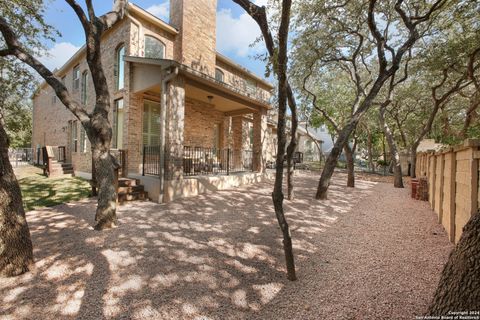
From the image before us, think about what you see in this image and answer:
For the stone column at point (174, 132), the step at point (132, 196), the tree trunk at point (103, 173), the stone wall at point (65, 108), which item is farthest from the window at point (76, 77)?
the tree trunk at point (103, 173)

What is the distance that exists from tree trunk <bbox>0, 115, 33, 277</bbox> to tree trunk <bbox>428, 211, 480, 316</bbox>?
463cm

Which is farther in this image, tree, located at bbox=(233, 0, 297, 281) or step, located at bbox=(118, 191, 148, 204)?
step, located at bbox=(118, 191, 148, 204)

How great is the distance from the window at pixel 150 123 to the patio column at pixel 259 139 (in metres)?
4.63

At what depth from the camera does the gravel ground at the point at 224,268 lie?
2389mm

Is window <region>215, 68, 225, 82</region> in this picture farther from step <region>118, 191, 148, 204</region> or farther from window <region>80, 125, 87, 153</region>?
step <region>118, 191, 148, 204</region>

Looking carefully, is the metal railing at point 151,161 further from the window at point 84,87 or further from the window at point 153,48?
the window at point 84,87

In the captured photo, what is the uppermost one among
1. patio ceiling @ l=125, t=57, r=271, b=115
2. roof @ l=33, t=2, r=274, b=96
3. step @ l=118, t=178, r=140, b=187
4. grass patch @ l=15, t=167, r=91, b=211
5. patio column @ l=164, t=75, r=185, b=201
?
roof @ l=33, t=2, r=274, b=96

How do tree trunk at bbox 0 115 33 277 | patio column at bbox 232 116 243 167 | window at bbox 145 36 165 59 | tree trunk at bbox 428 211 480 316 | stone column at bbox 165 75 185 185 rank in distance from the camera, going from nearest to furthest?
1. tree trunk at bbox 428 211 480 316
2. tree trunk at bbox 0 115 33 277
3. stone column at bbox 165 75 185 185
4. window at bbox 145 36 165 59
5. patio column at bbox 232 116 243 167

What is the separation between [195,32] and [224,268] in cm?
1099

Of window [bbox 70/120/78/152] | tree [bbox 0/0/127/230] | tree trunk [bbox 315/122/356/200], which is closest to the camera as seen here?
tree [bbox 0/0/127/230]

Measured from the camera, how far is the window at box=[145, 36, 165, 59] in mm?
9388

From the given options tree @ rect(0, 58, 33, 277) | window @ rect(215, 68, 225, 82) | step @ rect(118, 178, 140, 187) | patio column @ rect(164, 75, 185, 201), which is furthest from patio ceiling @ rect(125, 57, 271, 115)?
tree @ rect(0, 58, 33, 277)

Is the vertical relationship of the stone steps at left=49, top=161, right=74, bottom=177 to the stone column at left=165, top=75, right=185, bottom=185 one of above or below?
below

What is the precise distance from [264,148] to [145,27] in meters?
7.61
